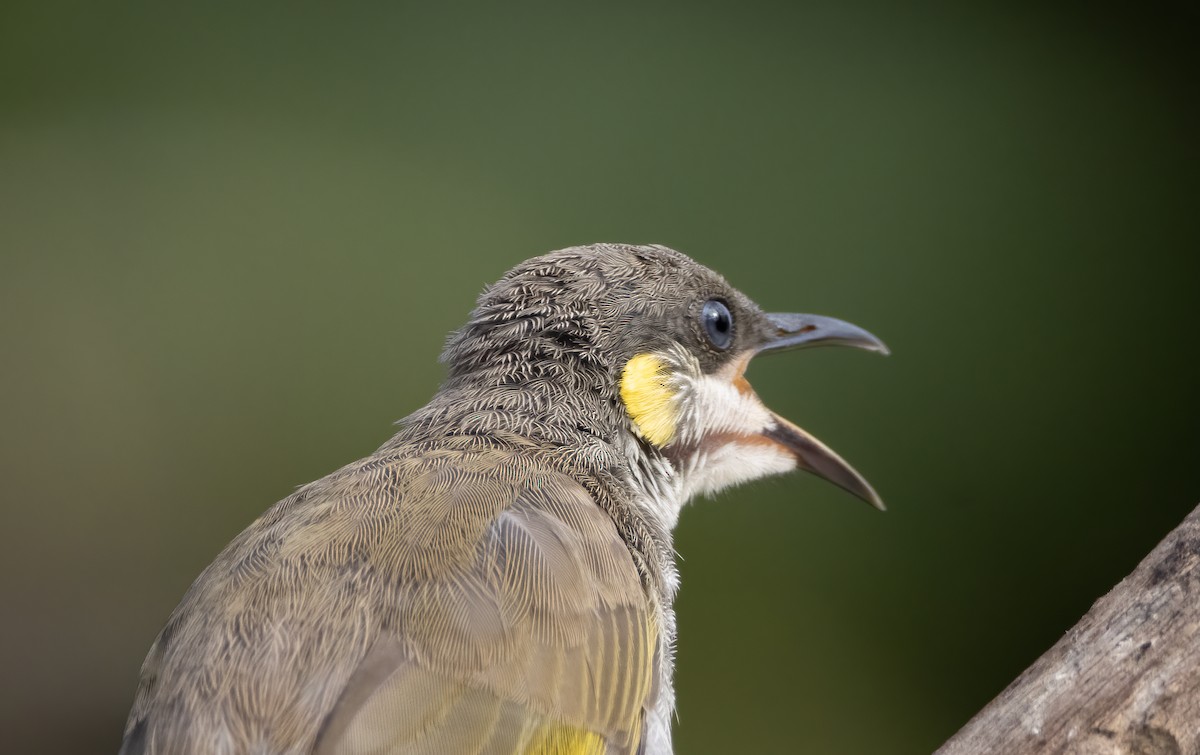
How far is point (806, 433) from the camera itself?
3250 millimetres

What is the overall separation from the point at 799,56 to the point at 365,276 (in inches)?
86.8

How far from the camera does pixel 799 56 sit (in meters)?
5.16

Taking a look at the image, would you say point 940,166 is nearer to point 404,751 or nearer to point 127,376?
point 127,376

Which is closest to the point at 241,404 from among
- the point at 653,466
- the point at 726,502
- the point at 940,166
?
the point at 726,502

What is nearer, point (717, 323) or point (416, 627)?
point (416, 627)

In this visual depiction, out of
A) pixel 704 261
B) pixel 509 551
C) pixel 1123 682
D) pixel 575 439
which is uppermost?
pixel 704 261

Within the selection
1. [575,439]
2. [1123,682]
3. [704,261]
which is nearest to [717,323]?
[575,439]

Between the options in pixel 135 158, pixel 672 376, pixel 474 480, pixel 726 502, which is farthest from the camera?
pixel 726 502

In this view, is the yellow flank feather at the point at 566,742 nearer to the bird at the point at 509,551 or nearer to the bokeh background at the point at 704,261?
the bird at the point at 509,551

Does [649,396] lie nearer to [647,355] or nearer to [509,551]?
[647,355]

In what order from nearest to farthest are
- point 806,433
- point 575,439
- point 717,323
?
point 575,439 < point 717,323 < point 806,433

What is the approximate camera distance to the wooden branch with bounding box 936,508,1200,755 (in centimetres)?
191

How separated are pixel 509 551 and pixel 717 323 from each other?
1070 millimetres

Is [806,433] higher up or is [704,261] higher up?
[704,261]
